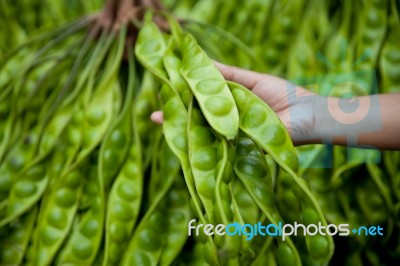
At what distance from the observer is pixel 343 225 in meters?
1.11

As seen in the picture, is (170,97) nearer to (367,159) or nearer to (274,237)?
(274,237)

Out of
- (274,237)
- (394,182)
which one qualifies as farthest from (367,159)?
(274,237)

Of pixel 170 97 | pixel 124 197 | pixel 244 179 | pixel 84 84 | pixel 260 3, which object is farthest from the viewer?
pixel 260 3

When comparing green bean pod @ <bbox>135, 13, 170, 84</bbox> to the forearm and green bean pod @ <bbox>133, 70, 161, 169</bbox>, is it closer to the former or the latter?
green bean pod @ <bbox>133, 70, 161, 169</bbox>

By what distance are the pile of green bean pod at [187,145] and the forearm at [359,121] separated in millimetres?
76

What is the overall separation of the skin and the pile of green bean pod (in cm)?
6

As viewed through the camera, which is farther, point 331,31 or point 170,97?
point 331,31

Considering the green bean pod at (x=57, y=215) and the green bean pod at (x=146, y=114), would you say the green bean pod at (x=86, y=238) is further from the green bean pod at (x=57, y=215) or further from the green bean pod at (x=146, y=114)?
the green bean pod at (x=146, y=114)

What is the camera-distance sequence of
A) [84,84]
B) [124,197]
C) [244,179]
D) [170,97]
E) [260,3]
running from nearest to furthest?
[244,179]
[170,97]
[124,197]
[84,84]
[260,3]

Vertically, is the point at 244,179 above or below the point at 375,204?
above

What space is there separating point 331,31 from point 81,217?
2.35 feet

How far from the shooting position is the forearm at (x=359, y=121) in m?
0.93

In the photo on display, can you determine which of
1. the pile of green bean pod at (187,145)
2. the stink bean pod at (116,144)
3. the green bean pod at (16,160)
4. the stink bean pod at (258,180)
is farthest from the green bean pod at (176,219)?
the green bean pod at (16,160)

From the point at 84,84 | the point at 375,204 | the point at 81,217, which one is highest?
the point at 84,84
